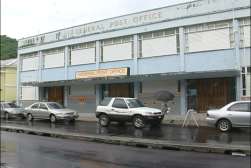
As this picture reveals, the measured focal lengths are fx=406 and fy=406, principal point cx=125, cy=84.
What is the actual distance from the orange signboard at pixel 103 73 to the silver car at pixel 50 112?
14.5ft

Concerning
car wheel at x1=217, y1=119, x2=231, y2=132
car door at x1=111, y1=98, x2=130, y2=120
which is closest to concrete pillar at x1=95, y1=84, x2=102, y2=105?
car door at x1=111, y1=98, x2=130, y2=120

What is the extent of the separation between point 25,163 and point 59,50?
27.4 metres

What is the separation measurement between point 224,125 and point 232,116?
64 cm

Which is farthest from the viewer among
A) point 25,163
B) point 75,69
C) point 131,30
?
point 75,69

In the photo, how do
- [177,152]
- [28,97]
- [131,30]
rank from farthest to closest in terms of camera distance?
[28,97] → [131,30] → [177,152]

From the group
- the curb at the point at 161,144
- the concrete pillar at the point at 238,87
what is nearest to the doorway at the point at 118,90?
the concrete pillar at the point at 238,87

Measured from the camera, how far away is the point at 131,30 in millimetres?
30203

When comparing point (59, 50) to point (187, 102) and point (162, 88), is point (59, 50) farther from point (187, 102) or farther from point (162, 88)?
point (187, 102)

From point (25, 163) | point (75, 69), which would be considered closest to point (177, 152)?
point (25, 163)

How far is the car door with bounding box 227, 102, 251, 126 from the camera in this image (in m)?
18.4

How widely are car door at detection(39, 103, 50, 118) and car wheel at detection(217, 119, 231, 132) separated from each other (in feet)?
42.8

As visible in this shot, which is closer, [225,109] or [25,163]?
[25,163]

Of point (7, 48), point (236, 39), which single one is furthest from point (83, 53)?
point (7, 48)

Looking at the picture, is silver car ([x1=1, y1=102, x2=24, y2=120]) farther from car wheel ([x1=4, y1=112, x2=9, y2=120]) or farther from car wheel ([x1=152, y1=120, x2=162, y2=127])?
car wheel ([x1=152, y1=120, x2=162, y2=127])
